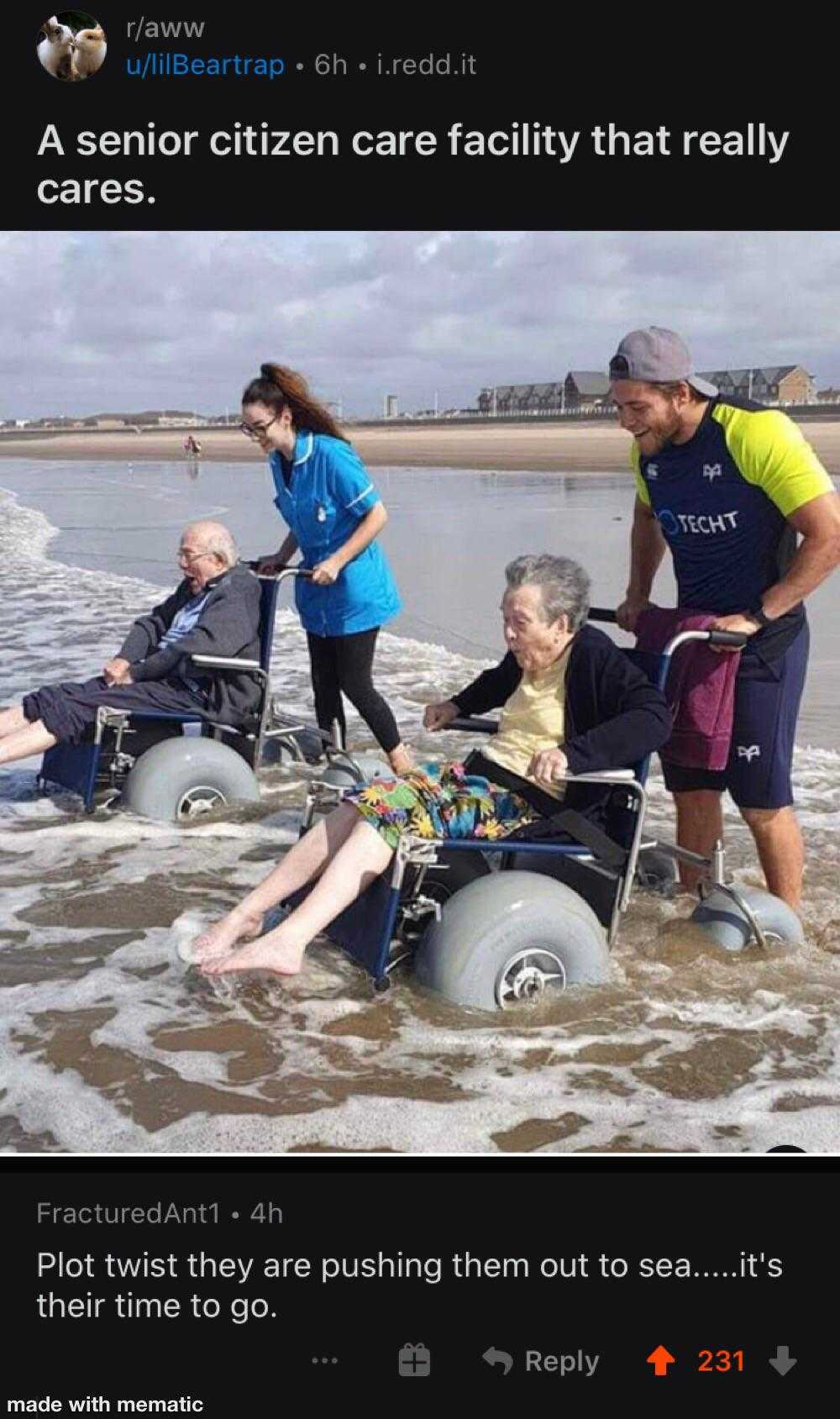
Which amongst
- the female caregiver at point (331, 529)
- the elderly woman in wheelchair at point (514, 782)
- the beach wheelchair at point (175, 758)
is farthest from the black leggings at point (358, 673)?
the elderly woman in wheelchair at point (514, 782)

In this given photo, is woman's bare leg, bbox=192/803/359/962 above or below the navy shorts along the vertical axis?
below

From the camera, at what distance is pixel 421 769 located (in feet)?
13.7

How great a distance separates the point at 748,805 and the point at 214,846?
2.24m

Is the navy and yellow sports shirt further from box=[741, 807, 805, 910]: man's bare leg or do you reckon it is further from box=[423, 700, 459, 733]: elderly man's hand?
box=[423, 700, 459, 733]: elderly man's hand

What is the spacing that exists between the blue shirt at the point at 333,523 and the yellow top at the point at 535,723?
1.87m

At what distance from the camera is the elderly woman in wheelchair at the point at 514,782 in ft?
12.5

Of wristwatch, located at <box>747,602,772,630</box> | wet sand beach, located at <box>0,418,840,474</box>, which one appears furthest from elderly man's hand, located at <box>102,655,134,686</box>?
wet sand beach, located at <box>0,418,840,474</box>

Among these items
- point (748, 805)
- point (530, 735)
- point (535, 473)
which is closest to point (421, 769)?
point (530, 735)

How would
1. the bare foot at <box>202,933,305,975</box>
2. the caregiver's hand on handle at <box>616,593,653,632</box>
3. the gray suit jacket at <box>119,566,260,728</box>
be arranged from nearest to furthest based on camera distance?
the bare foot at <box>202,933,305,975</box> < the caregiver's hand on handle at <box>616,593,653,632</box> < the gray suit jacket at <box>119,566,260,728</box>

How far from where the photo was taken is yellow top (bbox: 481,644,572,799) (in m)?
4.04

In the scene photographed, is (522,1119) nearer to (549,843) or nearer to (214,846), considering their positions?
(549,843)

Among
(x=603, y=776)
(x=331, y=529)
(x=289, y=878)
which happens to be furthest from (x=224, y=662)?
(x=603, y=776)

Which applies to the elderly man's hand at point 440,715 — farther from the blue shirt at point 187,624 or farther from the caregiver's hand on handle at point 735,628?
the blue shirt at point 187,624

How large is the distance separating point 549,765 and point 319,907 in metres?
0.73
